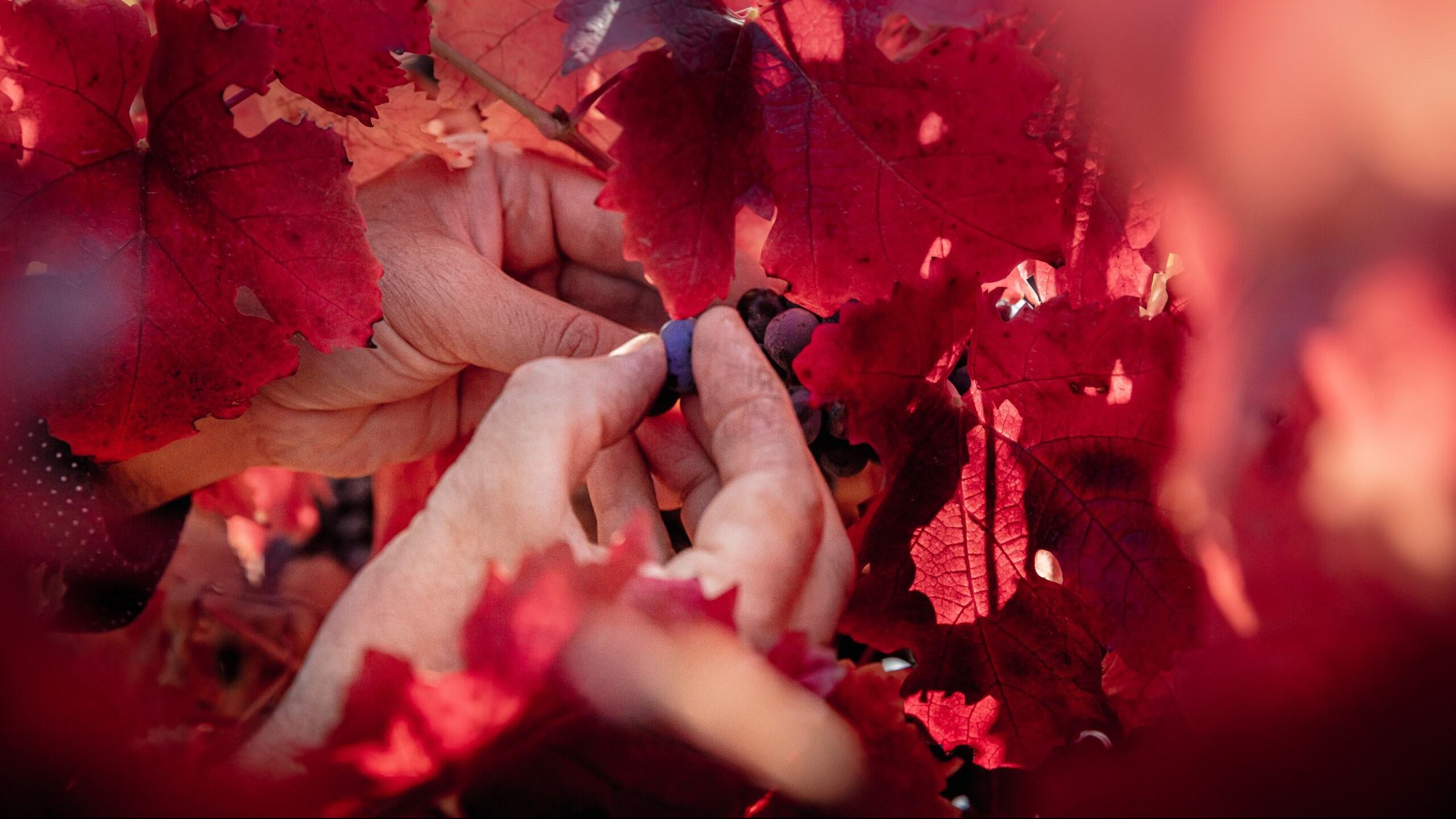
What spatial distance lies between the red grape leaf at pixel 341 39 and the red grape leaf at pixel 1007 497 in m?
0.26

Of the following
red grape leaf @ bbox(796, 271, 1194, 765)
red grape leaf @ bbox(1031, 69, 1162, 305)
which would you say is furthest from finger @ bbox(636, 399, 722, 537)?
red grape leaf @ bbox(1031, 69, 1162, 305)

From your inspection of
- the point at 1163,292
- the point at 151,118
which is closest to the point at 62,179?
the point at 151,118

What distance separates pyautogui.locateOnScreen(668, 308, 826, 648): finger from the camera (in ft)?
1.14

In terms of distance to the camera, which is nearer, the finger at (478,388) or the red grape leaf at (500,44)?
the red grape leaf at (500,44)

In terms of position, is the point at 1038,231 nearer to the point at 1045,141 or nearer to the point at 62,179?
the point at 1045,141

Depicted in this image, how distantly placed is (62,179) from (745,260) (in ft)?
1.35

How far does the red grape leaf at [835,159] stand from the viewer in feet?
1.40

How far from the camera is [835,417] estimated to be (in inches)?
20.9

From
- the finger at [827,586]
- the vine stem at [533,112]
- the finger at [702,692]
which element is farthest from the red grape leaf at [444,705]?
the vine stem at [533,112]

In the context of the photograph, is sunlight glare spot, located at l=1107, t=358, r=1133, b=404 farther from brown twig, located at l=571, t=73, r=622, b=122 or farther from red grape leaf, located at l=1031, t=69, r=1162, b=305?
brown twig, located at l=571, t=73, r=622, b=122

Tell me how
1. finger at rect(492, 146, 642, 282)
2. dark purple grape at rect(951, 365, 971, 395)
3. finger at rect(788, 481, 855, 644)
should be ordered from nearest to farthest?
finger at rect(788, 481, 855, 644)
dark purple grape at rect(951, 365, 971, 395)
finger at rect(492, 146, 642, 282)

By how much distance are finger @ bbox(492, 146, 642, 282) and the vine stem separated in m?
0.13

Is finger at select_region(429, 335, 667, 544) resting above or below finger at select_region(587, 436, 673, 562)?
above

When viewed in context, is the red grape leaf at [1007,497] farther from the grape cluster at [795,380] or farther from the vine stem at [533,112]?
the vine stem at [533,112]
